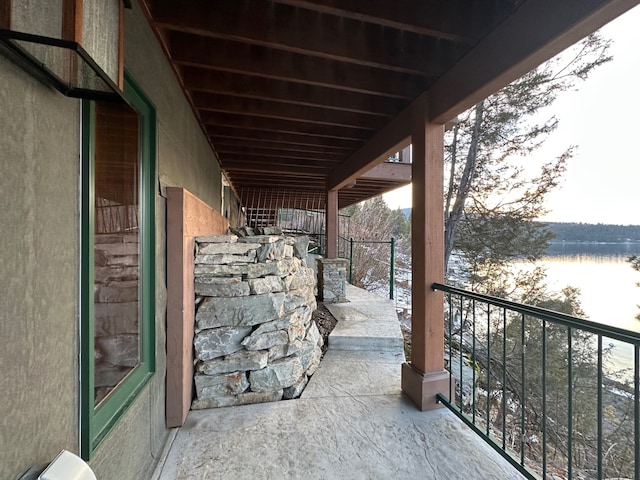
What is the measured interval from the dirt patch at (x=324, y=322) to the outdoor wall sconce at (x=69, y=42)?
3.02m

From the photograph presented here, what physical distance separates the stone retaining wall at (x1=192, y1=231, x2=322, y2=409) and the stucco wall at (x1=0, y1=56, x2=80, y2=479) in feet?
3.84

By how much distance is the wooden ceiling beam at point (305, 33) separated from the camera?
1.59 m

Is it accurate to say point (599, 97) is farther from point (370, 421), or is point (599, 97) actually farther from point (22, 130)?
point (22, 130)

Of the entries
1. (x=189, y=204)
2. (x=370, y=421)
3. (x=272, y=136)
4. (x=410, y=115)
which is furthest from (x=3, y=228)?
(x=272, y=136)

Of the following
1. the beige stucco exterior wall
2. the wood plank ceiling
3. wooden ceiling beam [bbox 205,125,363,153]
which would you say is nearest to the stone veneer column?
wooden ceiling beam [bbox 205,125,363,153]

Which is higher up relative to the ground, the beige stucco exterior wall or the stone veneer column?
the beige stucco exterior wall

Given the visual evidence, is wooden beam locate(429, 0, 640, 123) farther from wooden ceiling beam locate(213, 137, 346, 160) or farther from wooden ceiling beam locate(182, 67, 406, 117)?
wooden ceiling beam locate(213, 137, 346, 160)

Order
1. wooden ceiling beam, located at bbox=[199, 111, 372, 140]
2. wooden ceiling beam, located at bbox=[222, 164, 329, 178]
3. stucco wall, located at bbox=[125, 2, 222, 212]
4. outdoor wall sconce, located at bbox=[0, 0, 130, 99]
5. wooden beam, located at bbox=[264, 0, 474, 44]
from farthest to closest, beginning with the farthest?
1. wooden ceiling beam, located at bbox=[222, 164, 329, 178]
2. wooden ceiling beam, located at bbox=[199, 111, 372, 140]
3. wooden beam, located at bbox=[264, 0, 474, 44]
4. stucco wall, located at bbox=[125, 2, 222, 212]
5. outdoor wall sconce, located at bbox=[0, 0, 130, 99]

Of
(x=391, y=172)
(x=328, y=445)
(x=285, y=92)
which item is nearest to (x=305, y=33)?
(x=285, y=92)

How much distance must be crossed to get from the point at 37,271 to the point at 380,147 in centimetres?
283

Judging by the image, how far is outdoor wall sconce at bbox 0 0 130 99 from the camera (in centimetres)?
58

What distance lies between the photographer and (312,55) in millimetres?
1903

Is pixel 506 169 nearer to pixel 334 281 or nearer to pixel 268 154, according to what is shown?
pixel 334 281

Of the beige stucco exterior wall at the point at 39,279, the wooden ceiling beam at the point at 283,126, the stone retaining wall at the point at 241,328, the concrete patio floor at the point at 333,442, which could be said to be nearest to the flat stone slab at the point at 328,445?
the concrete patio floor at the point at 333,442
